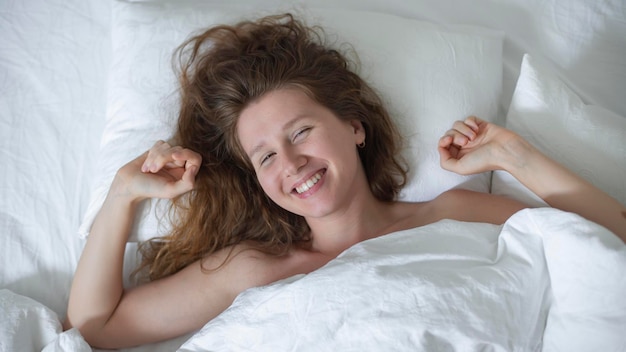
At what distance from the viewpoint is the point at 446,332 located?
117 centimetres

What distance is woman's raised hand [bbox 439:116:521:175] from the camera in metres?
1.46

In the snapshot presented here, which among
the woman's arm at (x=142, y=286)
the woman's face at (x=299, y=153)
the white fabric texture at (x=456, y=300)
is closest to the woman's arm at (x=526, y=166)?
the white fabric texture at (x=456, y=300)

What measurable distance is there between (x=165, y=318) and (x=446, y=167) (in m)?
0.78

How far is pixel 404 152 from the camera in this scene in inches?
64.4

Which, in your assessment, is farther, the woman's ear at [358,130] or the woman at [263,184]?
the woman's ear at [358,130]

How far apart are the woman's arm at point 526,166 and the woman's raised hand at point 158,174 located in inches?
24.8

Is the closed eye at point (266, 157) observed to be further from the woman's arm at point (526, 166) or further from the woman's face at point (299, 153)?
the woman's arm at point (526, 166)

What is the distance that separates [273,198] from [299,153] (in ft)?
0.45

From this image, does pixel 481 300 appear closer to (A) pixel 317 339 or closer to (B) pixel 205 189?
(A) pixel 317 339

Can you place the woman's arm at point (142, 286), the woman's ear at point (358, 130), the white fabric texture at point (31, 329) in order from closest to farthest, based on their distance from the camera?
the white fabric texture at point (31, 329), the woman's arm at point (142, 286), the woman's ear at point (358, 130)

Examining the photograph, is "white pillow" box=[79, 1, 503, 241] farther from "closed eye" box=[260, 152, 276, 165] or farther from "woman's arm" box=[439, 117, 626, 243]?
"closed eye" box=[260, 152, 276, 165]

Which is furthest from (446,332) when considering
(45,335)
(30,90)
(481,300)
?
(30,90)

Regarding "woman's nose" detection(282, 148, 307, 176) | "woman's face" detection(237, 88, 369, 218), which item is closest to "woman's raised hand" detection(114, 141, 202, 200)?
"woman's face" detection(237, 88, 369, 218)

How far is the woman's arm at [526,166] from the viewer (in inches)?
52.9
